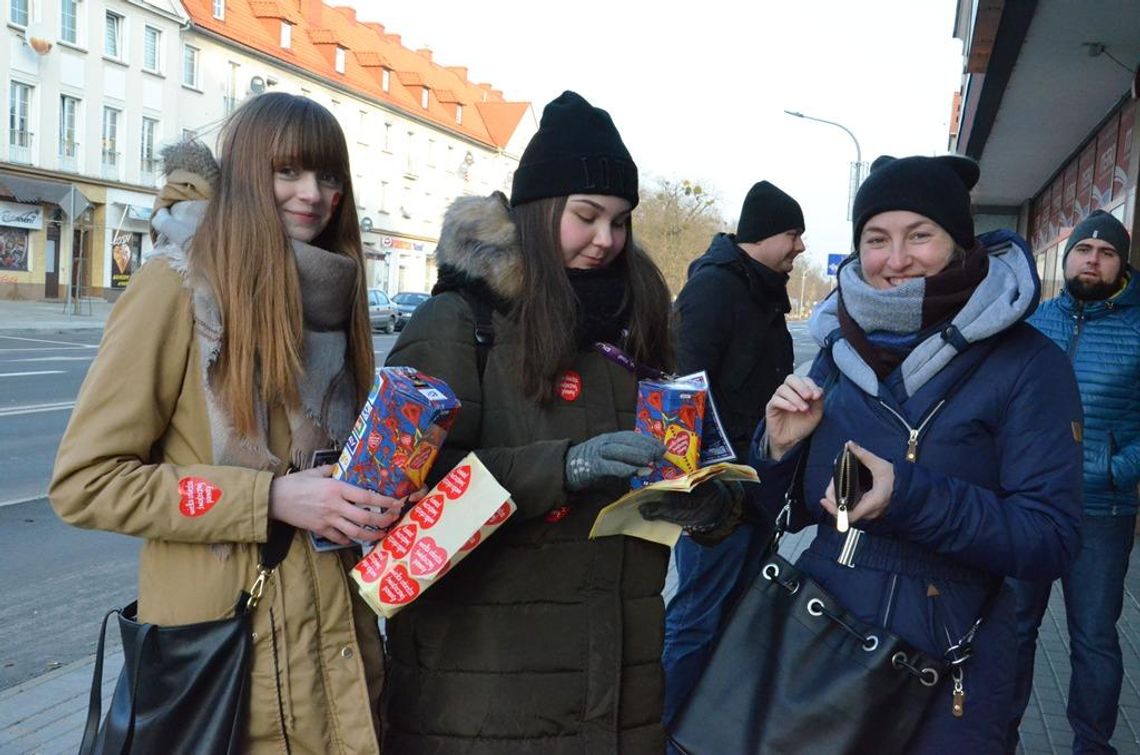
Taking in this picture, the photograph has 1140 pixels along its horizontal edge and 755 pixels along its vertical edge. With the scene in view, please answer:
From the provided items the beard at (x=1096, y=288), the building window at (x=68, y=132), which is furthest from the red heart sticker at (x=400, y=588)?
the building window at (x=68, y=132)

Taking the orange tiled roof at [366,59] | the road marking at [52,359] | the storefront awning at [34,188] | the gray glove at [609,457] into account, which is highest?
the orange tiled roof at [366,59]

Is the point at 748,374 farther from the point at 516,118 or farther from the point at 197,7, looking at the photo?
the point at 516,118

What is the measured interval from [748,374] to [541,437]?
2392mm

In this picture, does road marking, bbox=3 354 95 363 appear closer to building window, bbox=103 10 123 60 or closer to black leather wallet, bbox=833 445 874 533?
black leather wallet, bbox=833 445 874 533

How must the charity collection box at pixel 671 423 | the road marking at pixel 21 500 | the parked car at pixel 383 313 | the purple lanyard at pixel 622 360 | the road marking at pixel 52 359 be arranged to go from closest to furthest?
the charity collection box at pixel 671 423
the purple lanyard at pixel 622 360
the road marking at pixel 21 500
the road marking at pixel 52 359
the parked car at pixel 383 313

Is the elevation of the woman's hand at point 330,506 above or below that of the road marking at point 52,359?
above

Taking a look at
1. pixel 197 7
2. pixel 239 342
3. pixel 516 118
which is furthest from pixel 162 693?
pixel 516 118

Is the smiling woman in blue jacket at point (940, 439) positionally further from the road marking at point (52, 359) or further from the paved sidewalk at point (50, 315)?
the paved sidewalk at point (50, 315)

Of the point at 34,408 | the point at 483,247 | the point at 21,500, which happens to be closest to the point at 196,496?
the point at 483,247

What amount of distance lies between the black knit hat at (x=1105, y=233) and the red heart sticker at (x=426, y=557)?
3556mm

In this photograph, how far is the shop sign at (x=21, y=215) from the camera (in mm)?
32500

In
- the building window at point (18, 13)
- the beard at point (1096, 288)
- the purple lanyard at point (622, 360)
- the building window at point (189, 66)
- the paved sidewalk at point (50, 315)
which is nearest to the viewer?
the purple lanyard at point (622, 360)

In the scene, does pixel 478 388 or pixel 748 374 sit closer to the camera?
pixel 478 388

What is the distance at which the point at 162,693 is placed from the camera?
1.92 metres
